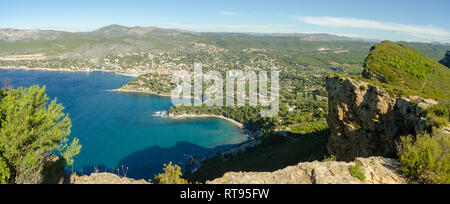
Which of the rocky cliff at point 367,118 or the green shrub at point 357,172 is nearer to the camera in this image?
the green shrub at point 357,172

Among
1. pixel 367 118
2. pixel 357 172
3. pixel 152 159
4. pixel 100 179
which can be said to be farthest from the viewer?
pixel 152 159

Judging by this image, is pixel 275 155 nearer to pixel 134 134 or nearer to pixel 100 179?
pixel 100 179

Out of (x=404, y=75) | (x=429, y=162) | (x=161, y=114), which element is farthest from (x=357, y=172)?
(x=161, y=114)

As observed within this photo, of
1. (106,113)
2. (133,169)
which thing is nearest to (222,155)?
(133,169)

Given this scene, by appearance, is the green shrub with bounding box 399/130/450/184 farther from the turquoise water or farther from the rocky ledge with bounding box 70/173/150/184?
the turquoise water

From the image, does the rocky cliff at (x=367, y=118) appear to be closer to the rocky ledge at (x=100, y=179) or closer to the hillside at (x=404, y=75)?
the hillside at (x=404, y=75)

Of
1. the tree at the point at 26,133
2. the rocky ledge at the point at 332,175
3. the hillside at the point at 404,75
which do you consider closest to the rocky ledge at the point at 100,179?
the tree at the point at 26,133

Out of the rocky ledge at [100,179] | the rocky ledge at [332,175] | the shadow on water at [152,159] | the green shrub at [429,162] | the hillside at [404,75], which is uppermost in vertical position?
the hillside at [404,75]
